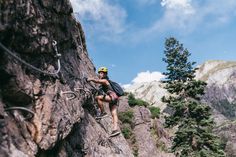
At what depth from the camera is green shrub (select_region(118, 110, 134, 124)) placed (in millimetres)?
46812

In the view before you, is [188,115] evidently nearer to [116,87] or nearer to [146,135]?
[146,135]

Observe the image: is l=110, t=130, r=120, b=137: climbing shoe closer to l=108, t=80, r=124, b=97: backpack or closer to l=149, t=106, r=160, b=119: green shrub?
l=108, t=80, r=124, b=97: backpack

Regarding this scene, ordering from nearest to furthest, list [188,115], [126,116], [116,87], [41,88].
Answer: [41,88], [116,87], [188,115], [126,116]

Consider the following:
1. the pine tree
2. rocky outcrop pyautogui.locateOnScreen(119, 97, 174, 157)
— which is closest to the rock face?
the pine tree

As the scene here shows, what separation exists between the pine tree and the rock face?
17.9 meters

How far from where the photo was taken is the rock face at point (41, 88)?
8430 millimetres

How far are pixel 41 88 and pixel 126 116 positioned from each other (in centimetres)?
3746

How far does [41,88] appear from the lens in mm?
10117

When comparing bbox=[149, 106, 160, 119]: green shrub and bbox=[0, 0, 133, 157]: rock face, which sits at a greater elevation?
→ bbox=[149, 106, 160, 119]: green shrub

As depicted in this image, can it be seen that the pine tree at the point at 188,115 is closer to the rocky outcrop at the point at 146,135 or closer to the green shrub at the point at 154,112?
the rocky outcrop at the point at 146,135

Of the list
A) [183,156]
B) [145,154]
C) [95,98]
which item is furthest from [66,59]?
[145,154]

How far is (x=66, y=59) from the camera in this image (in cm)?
1380

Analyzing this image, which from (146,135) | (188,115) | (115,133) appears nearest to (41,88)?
(115,133)

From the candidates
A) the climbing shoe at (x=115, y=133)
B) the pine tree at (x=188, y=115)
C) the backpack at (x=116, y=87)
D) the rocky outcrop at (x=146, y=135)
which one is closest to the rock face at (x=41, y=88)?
the climbing shoe at (x=115, y=133)
